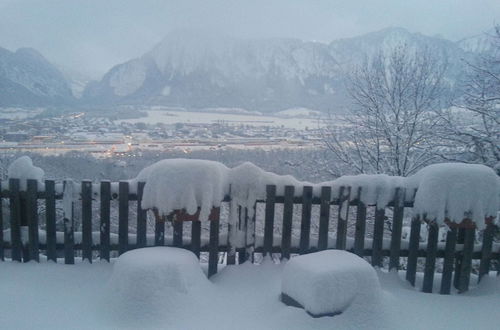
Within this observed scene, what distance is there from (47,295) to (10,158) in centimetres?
2660

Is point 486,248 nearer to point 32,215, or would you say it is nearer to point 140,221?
point 140,221

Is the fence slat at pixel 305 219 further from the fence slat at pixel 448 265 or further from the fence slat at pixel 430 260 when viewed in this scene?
the fence slat at pixel 448 265

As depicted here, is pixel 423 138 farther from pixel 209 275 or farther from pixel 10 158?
pixel 10 158

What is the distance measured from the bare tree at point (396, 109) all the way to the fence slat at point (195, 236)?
10.4 m

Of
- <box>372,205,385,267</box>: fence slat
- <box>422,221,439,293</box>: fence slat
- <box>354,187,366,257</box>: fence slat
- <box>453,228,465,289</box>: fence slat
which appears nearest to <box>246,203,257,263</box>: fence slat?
<box>354,187,366,257</box>: fence slat

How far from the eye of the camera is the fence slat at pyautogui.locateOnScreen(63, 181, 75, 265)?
194 inches

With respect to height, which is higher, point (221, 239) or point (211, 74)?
point (211, 74)

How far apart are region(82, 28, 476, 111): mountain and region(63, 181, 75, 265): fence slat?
19927 millimetres

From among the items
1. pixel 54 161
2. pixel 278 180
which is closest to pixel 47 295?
pixel 278 180

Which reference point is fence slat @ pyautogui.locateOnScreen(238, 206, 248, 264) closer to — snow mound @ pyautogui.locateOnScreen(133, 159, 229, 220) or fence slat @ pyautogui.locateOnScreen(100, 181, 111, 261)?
snow mound @ pyautogui.locateOnScreen(133, 159, 229, 220)

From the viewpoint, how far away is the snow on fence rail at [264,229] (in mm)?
4961

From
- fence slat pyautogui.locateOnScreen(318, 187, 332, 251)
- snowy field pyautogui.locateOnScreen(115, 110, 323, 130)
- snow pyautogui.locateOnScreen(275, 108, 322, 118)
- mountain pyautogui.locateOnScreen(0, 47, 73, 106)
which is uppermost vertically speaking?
mountain pyautogui.locateOnScreen(0, 47, 73, 106)

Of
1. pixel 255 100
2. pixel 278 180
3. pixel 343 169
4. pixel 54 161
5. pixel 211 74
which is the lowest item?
pixel 54 161

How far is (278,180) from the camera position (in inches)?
197
